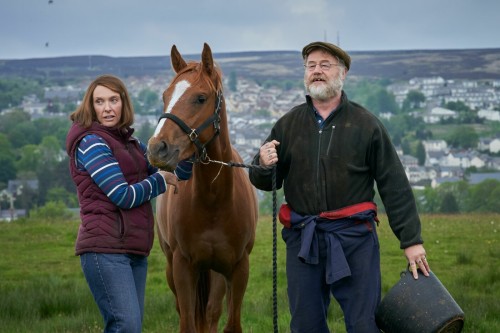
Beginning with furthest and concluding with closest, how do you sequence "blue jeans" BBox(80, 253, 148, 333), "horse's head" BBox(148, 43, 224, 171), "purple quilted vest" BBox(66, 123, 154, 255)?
"horse's head" BBox(148, 43, 224, 171) → "purple quilted vest" BBox(66, 123, 154, 255) → "blue jeans" BBox(80, 253, 148, 333)

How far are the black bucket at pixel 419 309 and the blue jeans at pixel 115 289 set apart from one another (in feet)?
4.93

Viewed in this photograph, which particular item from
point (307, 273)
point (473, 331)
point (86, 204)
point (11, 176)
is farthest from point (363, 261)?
point (11, 176)

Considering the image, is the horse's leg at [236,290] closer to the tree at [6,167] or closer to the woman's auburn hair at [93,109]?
the woman's auburn hair at [93,109]

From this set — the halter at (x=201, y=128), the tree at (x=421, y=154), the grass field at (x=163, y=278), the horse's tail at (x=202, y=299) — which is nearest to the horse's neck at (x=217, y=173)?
the halter at (x=201, y=128)

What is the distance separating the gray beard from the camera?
5527mm

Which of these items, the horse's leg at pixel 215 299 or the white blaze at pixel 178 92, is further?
the horse's leg at pixel 215 299

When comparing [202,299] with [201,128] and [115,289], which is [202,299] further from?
[115,289]

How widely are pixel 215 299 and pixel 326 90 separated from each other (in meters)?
2.92

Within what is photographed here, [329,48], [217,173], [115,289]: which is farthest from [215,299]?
[329,48]

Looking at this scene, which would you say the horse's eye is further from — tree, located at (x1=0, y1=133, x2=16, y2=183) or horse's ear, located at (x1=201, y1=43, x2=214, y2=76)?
tree, located at (x1=0, y1=133, x2=16, y2=183)

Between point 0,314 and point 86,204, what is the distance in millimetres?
3828

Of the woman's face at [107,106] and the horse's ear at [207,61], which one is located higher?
the horse's ear at [207,61]

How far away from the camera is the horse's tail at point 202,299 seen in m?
7.90

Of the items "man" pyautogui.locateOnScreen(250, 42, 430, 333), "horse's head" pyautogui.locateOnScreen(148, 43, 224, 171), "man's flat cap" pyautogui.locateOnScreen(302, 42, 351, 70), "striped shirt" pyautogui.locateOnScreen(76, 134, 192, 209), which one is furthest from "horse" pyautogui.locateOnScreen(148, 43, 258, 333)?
"man's flat cap" pyautogui.locateOnScreen(302, 42, 351, 70)
